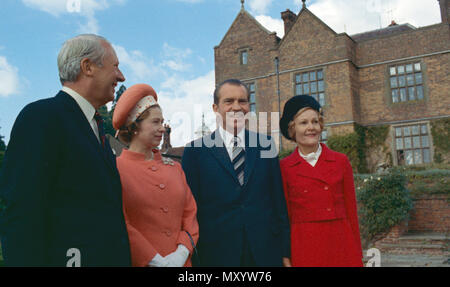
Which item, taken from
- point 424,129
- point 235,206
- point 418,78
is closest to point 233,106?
point 235,206

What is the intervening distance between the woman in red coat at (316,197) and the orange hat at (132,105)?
113 centimetres

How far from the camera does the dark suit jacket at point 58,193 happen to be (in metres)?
1.33

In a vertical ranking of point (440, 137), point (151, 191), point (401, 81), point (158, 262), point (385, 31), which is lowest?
point (158, 262)

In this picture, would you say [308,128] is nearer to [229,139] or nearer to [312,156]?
[312,156]

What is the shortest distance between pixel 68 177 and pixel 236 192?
111cm

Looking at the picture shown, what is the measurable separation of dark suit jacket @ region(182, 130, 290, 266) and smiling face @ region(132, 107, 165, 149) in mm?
339

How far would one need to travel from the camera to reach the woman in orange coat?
1987mm

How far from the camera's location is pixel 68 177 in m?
1.51

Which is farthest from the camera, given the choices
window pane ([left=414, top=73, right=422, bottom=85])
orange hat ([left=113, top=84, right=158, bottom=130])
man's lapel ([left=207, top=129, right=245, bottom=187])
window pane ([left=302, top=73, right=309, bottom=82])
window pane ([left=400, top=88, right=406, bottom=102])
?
window pane ([left=302, top=73, right=309, bottom=82])

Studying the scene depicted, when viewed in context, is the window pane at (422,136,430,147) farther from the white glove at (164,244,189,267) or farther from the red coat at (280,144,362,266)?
the white glove at (164,244,189,267)

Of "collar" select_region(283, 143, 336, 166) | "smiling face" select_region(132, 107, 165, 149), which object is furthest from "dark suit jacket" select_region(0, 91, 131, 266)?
"collar" select_region(283, 143, 336, 166)

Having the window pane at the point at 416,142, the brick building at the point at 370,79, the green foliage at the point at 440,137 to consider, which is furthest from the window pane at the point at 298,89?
the green foliage at the point at 440,137

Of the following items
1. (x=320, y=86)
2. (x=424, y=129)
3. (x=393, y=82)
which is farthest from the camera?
(x=320, y=86)
